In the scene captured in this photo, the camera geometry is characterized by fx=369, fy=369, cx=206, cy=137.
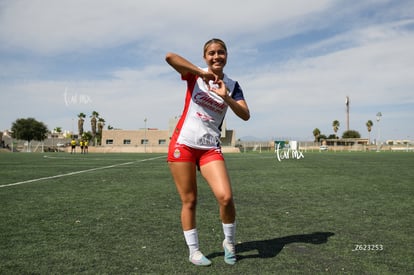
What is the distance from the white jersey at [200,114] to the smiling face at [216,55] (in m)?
0.16

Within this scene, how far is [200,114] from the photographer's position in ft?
11.7

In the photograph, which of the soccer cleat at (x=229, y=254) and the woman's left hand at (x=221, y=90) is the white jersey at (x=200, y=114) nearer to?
the woman's left hand at (x=221, y=90)

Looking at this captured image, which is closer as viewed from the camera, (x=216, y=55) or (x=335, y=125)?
(x=216, y=55)

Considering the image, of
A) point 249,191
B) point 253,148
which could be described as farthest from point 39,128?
point 249,191

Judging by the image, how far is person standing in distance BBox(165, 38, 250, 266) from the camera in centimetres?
350

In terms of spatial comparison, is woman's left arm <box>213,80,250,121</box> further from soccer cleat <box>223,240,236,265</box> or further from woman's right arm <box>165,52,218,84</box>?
soccer cleat <box>223,240,236,265</box>

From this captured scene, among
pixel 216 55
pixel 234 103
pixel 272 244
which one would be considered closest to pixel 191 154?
pixel 234 103

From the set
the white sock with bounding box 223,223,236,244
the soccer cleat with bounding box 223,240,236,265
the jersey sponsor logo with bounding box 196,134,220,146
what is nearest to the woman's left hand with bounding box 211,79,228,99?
the jersey sponsor logo with bounding box 196,134,220,146

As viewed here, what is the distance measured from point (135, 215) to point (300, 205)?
2.93 meters

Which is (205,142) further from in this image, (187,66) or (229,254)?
(229,254)

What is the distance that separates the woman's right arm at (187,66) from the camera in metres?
3.32

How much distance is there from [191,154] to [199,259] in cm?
98

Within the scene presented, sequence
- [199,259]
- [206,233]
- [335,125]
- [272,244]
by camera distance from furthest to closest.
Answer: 1. [335,125]
2. [206,233]
3. [272,244]
4. [199,259]

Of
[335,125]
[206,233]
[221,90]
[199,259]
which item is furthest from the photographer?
[335,125]
